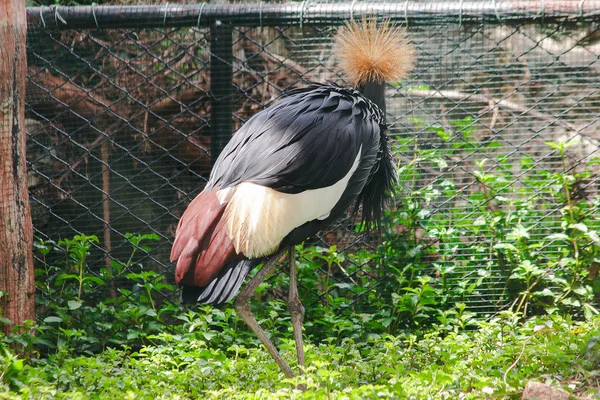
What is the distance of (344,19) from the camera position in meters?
4.06

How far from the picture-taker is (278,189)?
9.68ft

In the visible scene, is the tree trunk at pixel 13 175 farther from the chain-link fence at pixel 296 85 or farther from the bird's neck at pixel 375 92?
the bird's neck at pixel 375 92

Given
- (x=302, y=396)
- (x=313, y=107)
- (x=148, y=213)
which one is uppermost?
(x=313, y=107)

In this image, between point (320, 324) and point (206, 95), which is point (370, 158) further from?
point (206, 95)

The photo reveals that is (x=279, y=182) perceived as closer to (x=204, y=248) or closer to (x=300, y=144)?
(x=300, y=144)

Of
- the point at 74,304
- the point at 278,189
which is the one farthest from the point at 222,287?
the point at 74,304

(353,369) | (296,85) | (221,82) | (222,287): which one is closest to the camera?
(222,287)

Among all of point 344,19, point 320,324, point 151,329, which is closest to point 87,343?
point 151,329

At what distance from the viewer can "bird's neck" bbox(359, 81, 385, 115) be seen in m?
3.79

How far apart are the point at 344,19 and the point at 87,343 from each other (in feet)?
7.64

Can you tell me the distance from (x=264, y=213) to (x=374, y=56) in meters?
1.26

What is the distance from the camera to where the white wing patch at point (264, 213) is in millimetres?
2865

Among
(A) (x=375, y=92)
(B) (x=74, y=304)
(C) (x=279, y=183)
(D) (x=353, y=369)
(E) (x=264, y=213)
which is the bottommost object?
(D) (x=353, y=369)

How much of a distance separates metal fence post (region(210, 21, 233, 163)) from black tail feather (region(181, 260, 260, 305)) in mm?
1373
